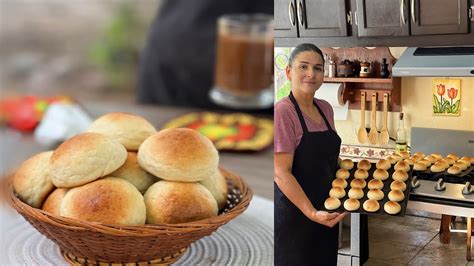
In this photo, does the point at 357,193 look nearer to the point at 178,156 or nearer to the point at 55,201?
the point at 178,156

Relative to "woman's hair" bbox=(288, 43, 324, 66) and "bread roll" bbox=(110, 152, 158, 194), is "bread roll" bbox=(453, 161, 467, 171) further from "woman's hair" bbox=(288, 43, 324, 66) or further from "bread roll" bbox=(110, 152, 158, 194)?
"bread roll" bbox=(110, 152, 158, 194)

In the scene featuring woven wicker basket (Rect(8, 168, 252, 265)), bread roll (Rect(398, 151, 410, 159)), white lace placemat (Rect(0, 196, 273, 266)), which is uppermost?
bread roll (Rect(398, 151, 410, 159))

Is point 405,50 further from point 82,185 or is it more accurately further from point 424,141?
point 82,185

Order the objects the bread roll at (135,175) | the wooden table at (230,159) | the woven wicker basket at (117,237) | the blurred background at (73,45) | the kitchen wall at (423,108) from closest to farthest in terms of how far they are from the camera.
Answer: the kitchen wall at (423,108)
the woven wicker basket at (117,237)
the bread roll at (135,175)
the wooden table at (230,159)
the blurred background at (73,45)

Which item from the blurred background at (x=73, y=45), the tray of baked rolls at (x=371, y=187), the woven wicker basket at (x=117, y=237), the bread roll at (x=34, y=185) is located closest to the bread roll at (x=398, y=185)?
the tray of baked rolls at (x=371, y=187)

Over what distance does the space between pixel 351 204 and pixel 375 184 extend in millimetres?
33

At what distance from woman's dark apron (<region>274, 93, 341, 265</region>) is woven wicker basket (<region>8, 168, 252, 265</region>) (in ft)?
0.46

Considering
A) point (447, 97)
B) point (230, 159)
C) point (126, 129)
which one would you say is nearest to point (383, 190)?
point (447, 97)

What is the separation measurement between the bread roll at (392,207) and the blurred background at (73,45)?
3744 millimetres

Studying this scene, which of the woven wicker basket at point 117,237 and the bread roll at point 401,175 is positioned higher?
the bread roll at point 401,175

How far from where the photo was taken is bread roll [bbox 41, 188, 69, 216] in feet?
2.94

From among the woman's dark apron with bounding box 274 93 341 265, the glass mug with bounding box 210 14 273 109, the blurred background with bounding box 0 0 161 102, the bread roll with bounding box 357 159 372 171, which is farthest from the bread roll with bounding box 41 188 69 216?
the blurred background with bounding box 0 0 161 102

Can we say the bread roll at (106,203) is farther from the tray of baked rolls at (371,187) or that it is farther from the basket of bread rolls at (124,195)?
the tray of baked rolls at (371,187)

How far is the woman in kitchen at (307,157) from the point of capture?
2.35 ft
